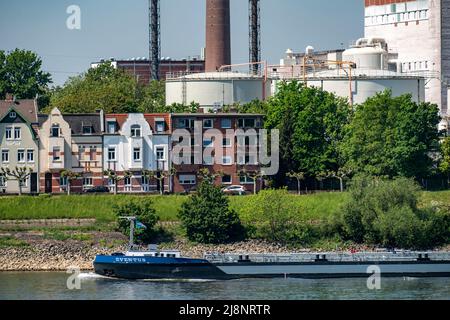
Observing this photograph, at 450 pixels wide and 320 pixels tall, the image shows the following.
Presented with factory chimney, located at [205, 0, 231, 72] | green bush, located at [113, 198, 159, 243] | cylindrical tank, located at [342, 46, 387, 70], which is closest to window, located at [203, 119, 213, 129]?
green bush, located at [113, 198, 159, 243]

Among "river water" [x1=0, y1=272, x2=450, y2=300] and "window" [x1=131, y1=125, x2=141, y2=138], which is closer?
"river water" [x1=0, y1=272, x2=450, y2=300]

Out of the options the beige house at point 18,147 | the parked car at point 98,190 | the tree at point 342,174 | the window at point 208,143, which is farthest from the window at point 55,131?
the tree at point 342,174

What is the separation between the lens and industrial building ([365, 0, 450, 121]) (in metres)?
131

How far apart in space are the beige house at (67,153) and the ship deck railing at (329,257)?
18783 millimetres

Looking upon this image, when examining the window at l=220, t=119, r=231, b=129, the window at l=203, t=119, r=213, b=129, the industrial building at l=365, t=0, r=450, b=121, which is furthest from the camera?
the industrial building at l=365, t=0, r=450, b=121

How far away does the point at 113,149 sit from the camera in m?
96.6

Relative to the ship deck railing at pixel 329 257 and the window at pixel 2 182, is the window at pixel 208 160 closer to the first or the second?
the window at pixel 2 182

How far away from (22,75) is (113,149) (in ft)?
136

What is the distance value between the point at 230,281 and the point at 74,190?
2057 centimetres

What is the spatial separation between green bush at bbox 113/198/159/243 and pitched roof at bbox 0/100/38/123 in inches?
546

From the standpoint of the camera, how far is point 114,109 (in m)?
116

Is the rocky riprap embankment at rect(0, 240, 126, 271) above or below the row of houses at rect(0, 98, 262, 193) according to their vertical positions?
below

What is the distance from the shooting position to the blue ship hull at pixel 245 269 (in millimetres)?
76250

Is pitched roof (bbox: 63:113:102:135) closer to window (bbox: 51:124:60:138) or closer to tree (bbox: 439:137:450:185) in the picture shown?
window (bbox: 51:124:60:138)
